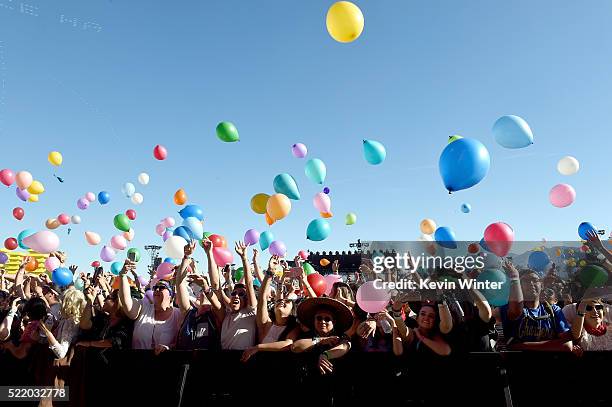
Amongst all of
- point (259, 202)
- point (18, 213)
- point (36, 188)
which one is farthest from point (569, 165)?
point (18, 213)

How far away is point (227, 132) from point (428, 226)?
16.9 feet

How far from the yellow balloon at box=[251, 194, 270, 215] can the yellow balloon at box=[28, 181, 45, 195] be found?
5741mm

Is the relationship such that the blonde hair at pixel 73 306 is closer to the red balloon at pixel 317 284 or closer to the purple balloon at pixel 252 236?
the red balloon at pixel 317 284

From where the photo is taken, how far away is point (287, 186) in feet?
24.3

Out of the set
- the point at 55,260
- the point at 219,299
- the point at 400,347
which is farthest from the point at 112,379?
the point at 55,260

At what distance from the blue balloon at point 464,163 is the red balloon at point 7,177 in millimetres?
9340

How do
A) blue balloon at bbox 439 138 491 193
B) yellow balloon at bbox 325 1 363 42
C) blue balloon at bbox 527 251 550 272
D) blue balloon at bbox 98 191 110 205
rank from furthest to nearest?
blue balloon at bbox 98 191 110 205, blue balloon at bbox 527 251 550 272, yellow balloon at bbox 325 1 363 42, blue balloon at bbox 439 138 491 193

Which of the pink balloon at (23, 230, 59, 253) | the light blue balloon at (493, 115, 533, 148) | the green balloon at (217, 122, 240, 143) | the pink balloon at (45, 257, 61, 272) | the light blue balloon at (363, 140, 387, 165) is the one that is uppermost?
the green balloon at (217, 122, 240, 143)

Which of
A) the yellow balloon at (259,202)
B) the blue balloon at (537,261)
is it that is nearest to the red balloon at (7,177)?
the yellow balloon at (259,202)

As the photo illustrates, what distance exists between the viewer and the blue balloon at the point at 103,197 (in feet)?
32.8

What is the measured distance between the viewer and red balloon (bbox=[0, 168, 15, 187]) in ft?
29.2

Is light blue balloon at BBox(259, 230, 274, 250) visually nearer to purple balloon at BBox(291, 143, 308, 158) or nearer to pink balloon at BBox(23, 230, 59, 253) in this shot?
purple balloon at BBox(291, 143, 308, 158)

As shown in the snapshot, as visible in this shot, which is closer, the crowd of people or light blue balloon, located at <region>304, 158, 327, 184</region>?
the crowd of people

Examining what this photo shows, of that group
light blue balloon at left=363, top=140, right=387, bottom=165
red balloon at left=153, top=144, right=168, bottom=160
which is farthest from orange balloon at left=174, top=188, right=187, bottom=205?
light blue balloon at left=363, top=140, right=387, bottom=165
